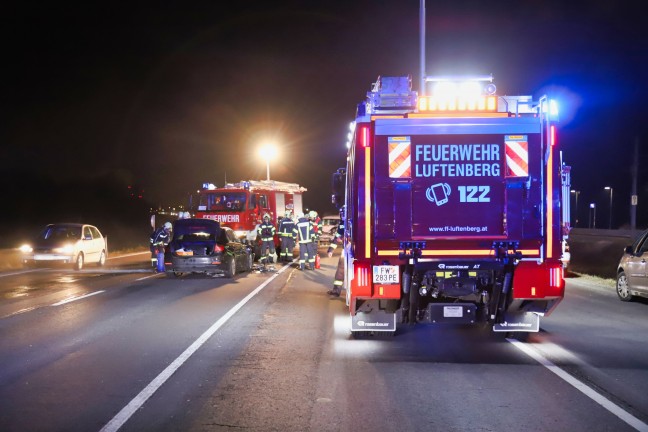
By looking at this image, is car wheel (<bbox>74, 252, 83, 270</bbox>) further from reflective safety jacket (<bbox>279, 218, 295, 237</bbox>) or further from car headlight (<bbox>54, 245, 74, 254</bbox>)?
reflective safety jacket (<bbox>279, 218, 295, 237</bbox>)

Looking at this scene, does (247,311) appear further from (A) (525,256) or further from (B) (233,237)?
(B) (233,237)

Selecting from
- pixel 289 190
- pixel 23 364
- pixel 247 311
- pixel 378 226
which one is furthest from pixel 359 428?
pixel 289 190

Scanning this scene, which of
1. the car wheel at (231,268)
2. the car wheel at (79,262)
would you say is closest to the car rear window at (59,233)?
the car wheel at (79,262)

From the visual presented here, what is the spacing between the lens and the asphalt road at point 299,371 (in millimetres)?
5324

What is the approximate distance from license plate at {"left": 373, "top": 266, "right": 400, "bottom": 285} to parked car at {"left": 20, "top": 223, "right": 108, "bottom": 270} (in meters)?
15.2

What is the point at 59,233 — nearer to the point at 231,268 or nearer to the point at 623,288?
the point at 231,268

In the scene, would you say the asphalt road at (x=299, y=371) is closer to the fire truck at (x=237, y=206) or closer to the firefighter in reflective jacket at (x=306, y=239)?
the firefighter in reflective jacket at (x=306, y=239)

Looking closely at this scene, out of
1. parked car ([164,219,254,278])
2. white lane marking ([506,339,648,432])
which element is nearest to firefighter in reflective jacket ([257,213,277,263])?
parked car ([164,219,254,278])

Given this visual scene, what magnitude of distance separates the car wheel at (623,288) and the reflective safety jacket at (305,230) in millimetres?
8868

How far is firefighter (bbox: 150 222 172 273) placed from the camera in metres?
18.7

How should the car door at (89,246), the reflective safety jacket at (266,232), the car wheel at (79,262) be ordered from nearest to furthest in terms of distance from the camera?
the reflective safety jacket at (266,232), the car wheel at (79,262), the car door at (89,246)

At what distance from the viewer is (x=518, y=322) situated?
26.8ft

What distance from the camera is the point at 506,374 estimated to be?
6805mm

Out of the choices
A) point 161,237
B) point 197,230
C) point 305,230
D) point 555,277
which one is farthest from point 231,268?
point 555,277
